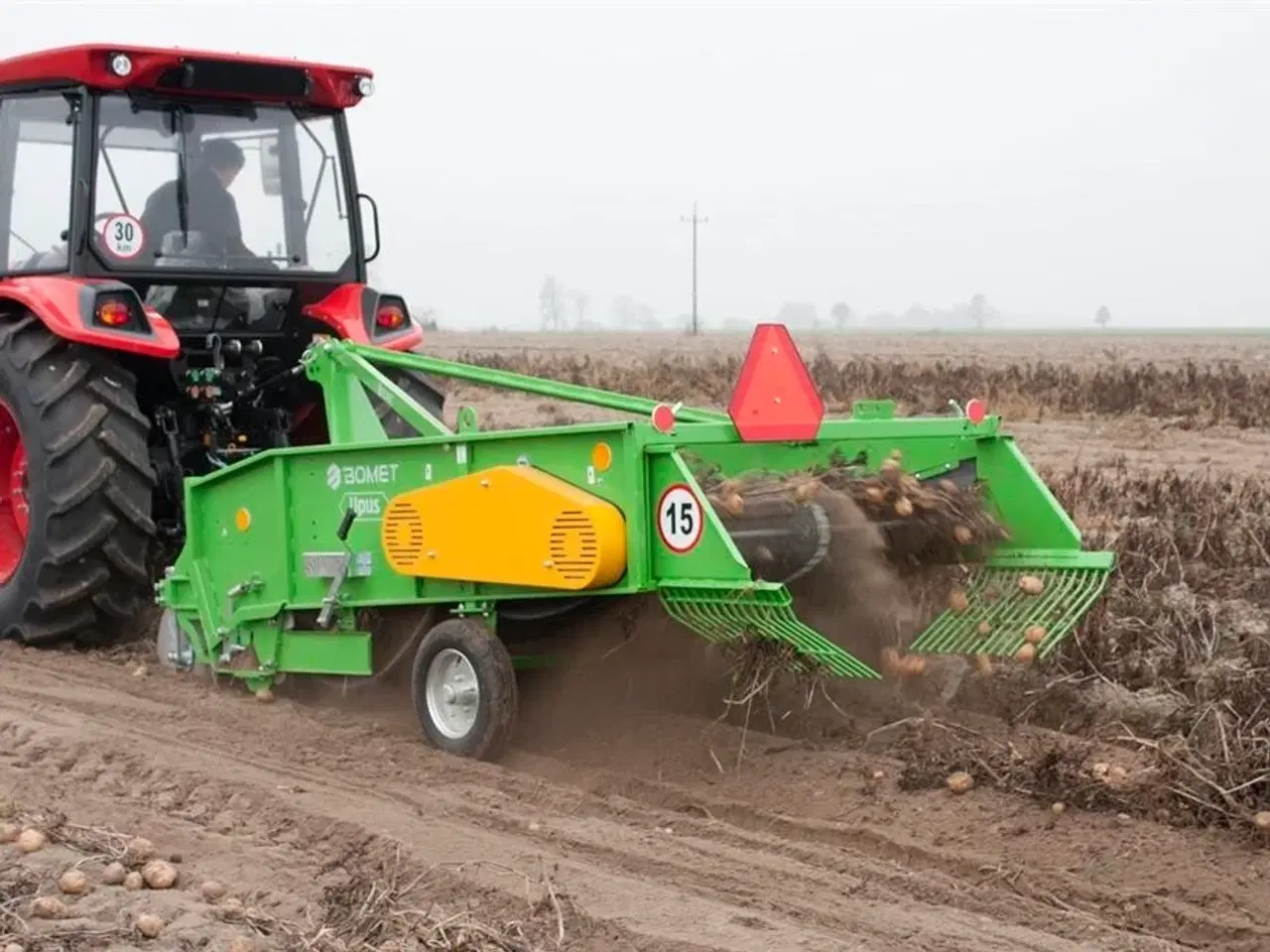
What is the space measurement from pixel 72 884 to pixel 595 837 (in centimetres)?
139

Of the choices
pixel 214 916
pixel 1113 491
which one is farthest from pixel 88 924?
pixel 1113 491

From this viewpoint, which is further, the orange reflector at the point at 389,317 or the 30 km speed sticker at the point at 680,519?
the orange reflector at the point at 389,317

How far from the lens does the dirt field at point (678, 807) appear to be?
13.1ft

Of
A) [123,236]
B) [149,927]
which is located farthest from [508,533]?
[123,236]

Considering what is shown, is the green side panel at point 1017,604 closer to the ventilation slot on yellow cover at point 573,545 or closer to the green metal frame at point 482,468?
the green metal frame at point 482,468

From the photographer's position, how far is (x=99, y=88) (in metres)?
7.18

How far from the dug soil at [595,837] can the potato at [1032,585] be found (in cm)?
57

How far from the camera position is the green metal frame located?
5.10 m

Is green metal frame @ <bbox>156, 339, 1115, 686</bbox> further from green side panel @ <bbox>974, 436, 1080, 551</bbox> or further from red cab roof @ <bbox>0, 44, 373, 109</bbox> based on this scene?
red cab roof @ <bbox>0, 44, 373, 109</bbox>

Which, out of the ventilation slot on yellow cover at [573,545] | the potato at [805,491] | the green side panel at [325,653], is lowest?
the green side panel at [325,653]

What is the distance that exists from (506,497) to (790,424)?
937 millimetres

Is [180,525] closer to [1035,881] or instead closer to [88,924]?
[88,924]

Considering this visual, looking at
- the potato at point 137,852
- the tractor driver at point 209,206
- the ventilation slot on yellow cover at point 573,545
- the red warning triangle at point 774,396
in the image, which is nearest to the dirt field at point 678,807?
the potato at point 137,852

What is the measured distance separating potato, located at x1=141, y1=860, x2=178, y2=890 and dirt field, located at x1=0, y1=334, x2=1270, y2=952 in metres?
0.04
